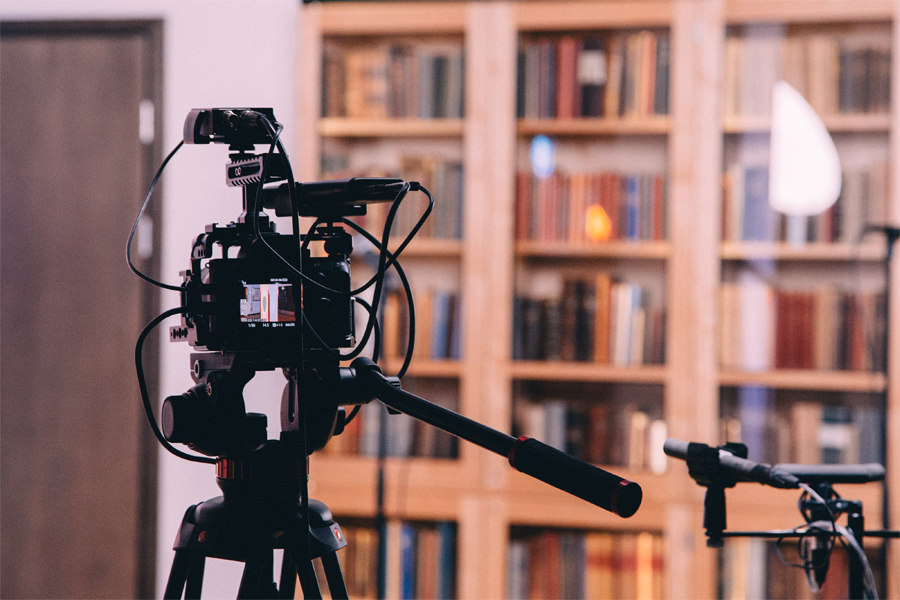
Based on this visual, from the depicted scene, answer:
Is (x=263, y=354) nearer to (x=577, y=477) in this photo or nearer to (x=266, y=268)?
(x=266, y=268)

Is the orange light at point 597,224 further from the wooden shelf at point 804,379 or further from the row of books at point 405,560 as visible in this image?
the row of books at point 405,560

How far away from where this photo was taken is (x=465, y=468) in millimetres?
2068

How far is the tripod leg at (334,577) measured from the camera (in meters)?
0.72

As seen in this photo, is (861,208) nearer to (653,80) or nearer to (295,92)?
(653,80)

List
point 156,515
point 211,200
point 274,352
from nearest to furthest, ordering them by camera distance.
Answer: point 274,352
point 211,200
point 156,515

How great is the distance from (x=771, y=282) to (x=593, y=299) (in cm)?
52

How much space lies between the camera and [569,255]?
6.95ft

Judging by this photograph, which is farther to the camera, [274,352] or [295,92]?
[295,92]

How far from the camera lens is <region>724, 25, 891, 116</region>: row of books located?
200cm

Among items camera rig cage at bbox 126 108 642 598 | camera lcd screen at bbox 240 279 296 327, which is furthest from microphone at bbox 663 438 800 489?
camera lcd screen at bbox 240 279 296 327

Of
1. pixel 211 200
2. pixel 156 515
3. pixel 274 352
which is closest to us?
pixel 274 352

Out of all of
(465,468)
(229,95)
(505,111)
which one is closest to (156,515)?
(465,468)

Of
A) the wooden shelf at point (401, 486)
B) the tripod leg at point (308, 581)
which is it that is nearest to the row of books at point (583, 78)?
the wooden shelf at point (401, 486)

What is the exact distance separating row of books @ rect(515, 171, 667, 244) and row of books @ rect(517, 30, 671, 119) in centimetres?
19
